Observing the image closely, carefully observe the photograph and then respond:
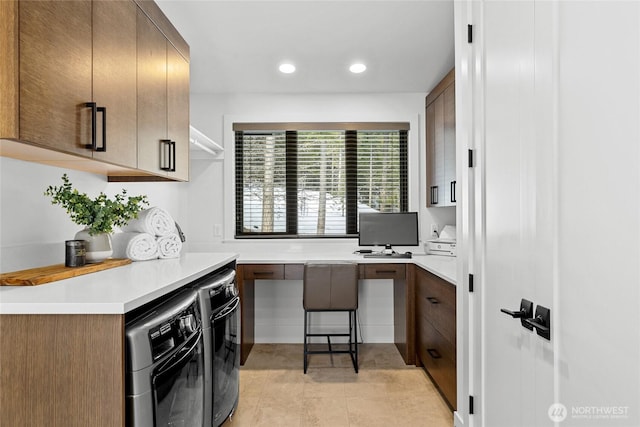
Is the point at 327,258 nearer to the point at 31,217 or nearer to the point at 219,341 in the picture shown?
the point at 219,341

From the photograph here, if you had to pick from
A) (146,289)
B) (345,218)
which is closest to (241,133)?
(345,218)

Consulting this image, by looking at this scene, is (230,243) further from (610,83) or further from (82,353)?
(610,83)

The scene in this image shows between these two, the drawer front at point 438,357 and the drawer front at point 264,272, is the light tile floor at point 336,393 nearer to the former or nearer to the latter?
the drawer front at point 438,357

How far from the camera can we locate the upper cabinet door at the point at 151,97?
1923mm

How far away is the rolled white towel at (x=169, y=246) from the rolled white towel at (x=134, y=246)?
6 cm

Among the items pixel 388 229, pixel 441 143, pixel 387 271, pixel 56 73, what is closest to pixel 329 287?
pixel 387 271

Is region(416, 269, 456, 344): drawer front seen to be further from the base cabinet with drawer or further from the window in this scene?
the window

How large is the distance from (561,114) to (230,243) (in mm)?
3168

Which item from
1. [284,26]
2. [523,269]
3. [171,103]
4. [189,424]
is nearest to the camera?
[523,269]

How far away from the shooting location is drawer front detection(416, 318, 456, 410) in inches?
87.9

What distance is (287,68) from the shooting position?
3148mm

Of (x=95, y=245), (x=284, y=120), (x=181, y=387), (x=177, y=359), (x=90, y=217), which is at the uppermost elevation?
(x=284, y=120)

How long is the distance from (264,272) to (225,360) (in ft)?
4.14

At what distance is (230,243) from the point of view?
3.79 m
